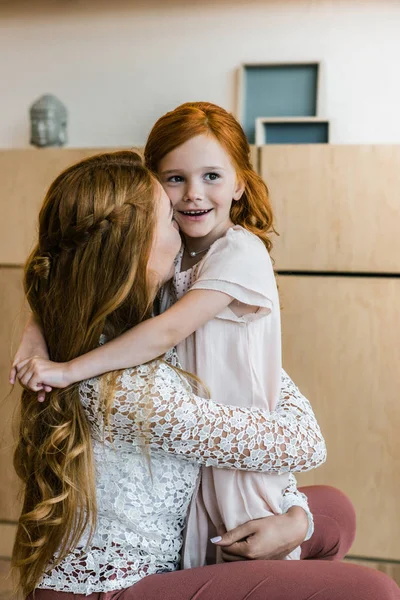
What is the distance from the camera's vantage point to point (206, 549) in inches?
52.7

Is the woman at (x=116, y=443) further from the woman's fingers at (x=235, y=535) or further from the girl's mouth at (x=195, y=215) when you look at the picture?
the girl's mouth at (x=195, y=215)

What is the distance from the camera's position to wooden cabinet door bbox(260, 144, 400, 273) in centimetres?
240

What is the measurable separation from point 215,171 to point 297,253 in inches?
38.3

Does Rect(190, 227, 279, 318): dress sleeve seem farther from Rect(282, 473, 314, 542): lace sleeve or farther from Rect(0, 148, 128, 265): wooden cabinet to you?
Rect(0, 148, 128, 265): wooden cabinet

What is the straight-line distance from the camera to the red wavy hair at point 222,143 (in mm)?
1525

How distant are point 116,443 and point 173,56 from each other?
2.10 meters

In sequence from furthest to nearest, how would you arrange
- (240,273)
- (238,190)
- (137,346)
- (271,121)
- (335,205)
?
(271,121)
(335,205)
(238,190)
(240,273)
(137,346)

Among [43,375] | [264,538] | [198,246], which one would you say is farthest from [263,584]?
[198,246]

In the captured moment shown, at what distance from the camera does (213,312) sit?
137cm

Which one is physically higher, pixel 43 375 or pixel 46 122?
pixel 46 122

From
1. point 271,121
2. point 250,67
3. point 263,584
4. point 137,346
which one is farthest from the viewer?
point 250,67

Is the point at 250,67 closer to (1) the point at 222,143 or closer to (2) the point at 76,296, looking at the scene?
(1) the point at 222,143

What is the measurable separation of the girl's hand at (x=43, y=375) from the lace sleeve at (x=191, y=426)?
0.04 m

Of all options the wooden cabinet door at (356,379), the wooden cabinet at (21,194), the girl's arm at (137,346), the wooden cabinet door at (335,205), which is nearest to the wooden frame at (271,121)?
the wooden cabinet door at (335,205)
